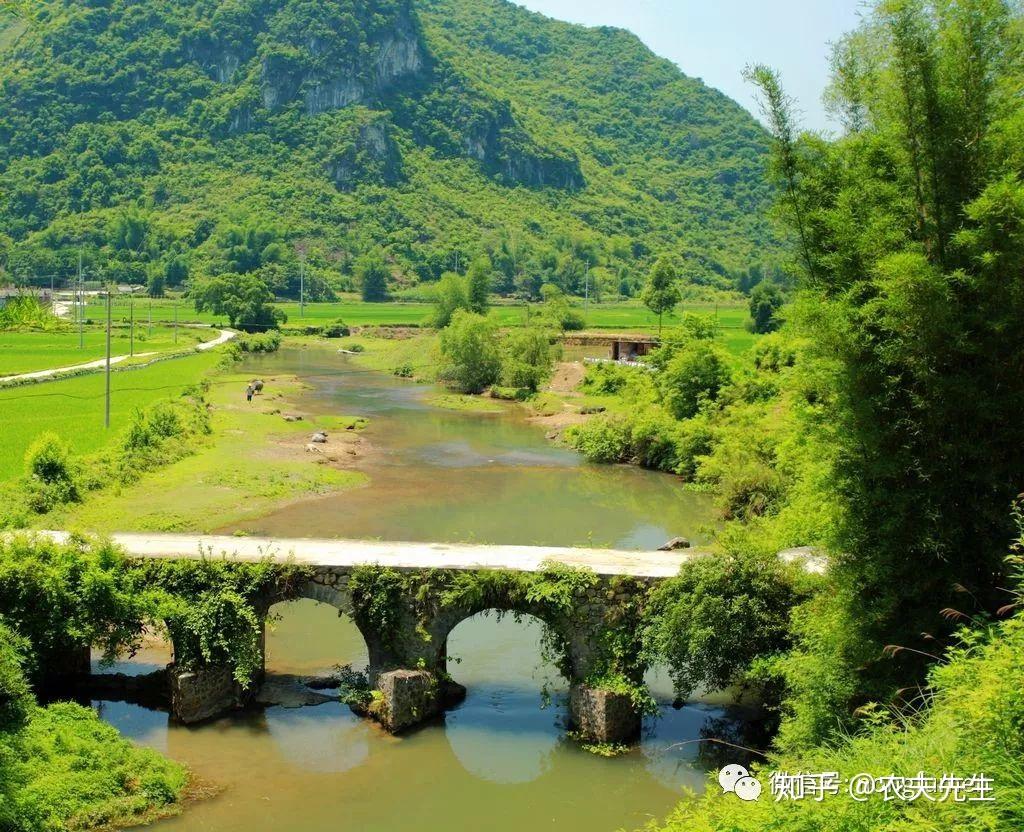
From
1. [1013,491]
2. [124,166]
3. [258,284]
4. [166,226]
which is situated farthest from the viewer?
[124,166]

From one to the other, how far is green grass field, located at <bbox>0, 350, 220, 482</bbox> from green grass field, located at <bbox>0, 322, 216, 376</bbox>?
4.43m

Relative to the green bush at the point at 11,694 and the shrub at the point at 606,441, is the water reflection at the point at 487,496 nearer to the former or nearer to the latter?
the shrub at the point at 606,441

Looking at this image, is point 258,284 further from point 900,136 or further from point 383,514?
point 900,136

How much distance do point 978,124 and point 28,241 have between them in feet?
513

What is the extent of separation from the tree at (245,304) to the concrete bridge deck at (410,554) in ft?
302

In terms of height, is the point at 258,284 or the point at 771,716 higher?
the point at 258,284

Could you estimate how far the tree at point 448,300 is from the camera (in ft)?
325

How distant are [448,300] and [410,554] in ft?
268

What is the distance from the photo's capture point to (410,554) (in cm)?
1927

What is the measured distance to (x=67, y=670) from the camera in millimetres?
18750

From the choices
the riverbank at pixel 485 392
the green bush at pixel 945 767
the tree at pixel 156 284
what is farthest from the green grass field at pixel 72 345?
the green bush at pixel 945 767

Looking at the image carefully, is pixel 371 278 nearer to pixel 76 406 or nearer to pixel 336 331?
pixel 336 331

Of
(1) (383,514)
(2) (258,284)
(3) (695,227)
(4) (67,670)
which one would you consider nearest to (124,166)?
(2) (258,284)

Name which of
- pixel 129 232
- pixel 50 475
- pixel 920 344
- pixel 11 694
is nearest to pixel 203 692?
pixel 11 694
